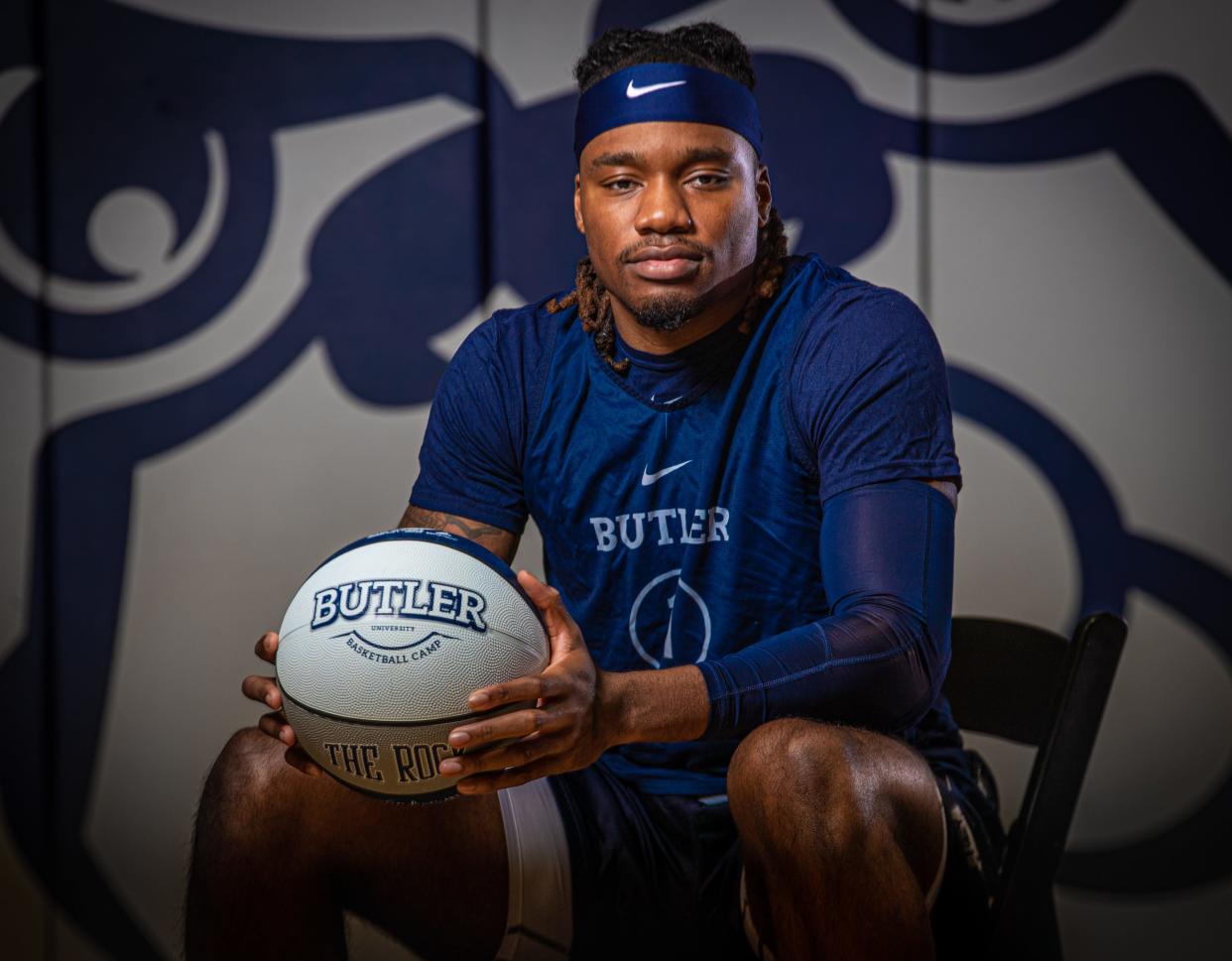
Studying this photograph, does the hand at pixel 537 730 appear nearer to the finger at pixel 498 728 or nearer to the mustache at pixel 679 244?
the finger at pixel 498 728

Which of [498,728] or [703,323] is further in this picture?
[703,323]

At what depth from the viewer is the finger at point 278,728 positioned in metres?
1.21

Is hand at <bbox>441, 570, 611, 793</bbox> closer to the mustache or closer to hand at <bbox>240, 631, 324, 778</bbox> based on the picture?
hand at <bbox>240, 631, 324, 778</bbox>

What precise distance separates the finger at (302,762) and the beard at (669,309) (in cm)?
67

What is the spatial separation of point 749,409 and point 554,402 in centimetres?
26

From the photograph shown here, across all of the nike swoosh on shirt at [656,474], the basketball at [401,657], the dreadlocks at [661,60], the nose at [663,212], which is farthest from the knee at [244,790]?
the nose at [663,212]

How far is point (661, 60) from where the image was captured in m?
1.62

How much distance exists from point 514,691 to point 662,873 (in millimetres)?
442

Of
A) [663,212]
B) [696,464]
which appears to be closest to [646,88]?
[663,212]

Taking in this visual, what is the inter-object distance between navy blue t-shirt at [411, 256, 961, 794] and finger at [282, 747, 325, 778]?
0.41 metres

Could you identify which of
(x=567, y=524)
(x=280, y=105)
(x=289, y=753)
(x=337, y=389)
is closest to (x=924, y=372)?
(x=567, y=524)

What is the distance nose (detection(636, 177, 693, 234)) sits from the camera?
58.5 inches

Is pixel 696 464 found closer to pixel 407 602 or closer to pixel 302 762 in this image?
pixel 407 602

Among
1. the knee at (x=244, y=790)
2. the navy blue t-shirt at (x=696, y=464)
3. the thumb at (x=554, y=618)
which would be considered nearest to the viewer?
the thumb at (x=554, y=618)
